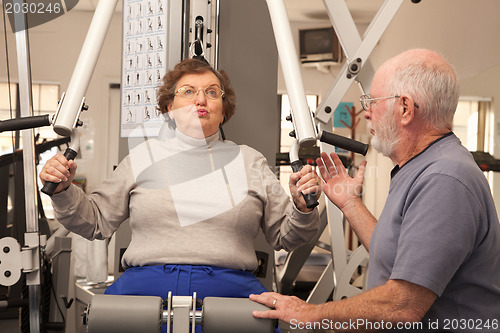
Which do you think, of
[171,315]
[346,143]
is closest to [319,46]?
[346,143]

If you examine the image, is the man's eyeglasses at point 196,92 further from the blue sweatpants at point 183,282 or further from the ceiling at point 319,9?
the ceiling at point 319,9

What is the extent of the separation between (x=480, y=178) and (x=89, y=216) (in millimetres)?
984

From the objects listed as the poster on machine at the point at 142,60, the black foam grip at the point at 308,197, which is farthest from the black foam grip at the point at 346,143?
the poster on machine at the point at 142,60

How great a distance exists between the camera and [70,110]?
1.17 metres

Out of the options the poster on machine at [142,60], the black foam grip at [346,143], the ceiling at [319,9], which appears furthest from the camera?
the ceiling at [319,9]

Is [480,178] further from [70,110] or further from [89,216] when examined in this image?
[89,216]

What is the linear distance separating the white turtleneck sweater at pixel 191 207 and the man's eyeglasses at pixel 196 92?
0.12 m

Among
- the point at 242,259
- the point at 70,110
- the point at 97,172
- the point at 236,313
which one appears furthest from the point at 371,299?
the point at 97,172

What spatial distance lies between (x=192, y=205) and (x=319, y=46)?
2408 millimetres

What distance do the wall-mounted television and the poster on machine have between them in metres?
1.51

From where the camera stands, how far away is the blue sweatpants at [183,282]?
1.32m

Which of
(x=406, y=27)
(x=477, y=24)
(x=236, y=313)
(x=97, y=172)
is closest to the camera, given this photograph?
(x=236, y=313)

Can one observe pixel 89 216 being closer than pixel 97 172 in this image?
Yes

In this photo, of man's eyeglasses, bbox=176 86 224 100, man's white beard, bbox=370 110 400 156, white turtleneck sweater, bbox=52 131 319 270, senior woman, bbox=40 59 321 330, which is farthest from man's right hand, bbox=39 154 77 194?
man's white beard, bbox=370 110 400 156
